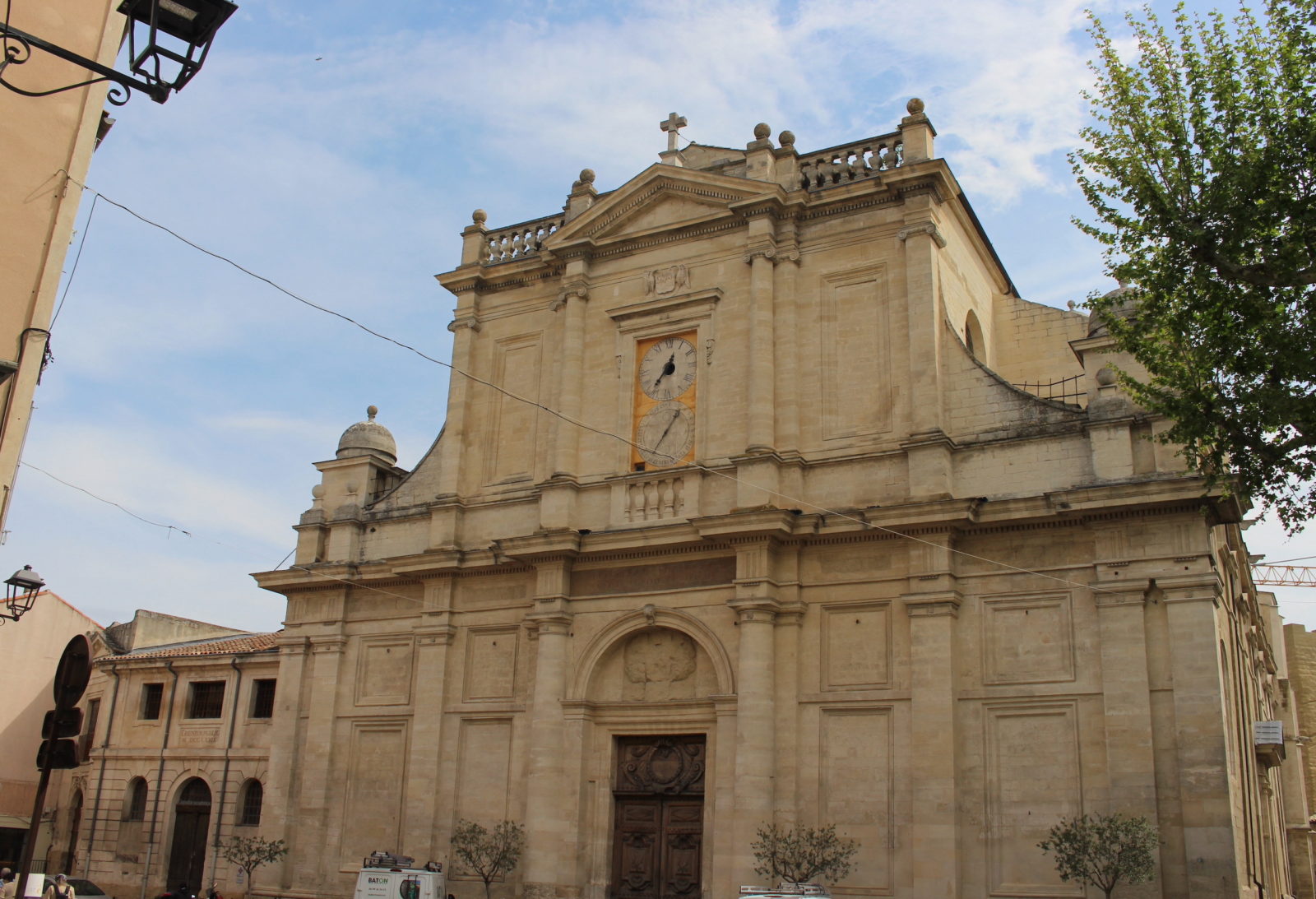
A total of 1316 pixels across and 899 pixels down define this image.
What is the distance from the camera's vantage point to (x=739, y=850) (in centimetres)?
1964

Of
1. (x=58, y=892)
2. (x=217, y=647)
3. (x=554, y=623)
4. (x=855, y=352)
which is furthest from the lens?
(x=217, y=647)

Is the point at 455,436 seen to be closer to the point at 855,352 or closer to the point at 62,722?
the point at 855,352

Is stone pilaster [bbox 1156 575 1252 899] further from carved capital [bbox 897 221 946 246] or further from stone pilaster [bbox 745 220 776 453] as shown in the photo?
carved capital [bbox 897 221 946 246]

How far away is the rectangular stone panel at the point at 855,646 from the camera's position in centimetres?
2017

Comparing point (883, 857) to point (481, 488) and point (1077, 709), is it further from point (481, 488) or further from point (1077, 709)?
point (481, 488)

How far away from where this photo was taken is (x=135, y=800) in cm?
3111

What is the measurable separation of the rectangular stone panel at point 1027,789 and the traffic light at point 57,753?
46.4ft

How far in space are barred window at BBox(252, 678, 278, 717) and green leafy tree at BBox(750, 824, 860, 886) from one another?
49.2 ft

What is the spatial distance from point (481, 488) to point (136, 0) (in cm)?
1873

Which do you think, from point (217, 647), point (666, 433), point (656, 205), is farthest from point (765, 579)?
point (217, 647)

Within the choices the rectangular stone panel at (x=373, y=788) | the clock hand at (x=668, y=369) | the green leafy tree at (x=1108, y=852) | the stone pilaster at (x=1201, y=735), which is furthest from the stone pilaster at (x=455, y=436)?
the stone pilaster at (x=1201, y=735)

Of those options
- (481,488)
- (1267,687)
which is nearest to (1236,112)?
(481,488)

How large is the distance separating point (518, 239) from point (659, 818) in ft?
42.5

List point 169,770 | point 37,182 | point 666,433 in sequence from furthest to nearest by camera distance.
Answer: point 169,770, point 666,433, point 37,182
